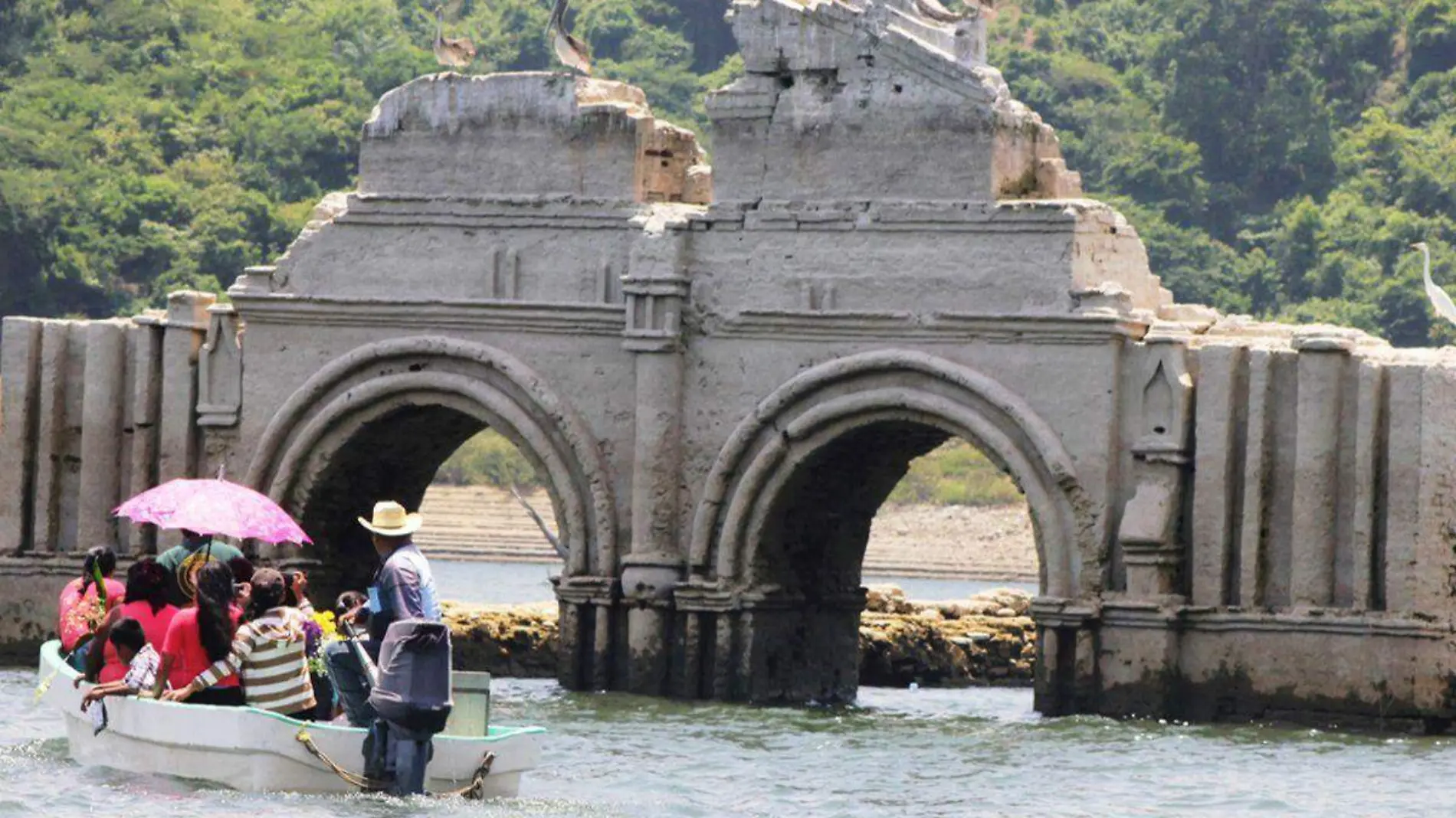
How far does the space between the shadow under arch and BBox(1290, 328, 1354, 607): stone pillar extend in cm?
155

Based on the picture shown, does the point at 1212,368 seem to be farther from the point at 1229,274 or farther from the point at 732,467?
the point at 1229,274

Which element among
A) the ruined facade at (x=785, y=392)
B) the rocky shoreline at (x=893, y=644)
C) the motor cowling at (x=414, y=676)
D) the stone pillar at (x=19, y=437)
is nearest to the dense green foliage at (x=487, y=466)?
the rocky shoreline at (x=893, y=644)

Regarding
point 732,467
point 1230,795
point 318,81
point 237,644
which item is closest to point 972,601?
point 732,467

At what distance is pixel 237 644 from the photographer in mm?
27516

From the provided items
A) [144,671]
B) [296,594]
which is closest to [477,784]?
[144,671]

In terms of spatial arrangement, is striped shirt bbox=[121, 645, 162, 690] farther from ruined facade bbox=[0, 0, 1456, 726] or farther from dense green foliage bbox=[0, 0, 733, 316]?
dense green foliage bbox=[0, 0, 733, 316]

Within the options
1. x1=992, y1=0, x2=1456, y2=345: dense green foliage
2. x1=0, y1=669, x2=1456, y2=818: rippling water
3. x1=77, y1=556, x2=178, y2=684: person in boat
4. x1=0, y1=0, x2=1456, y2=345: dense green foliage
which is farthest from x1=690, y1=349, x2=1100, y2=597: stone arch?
x1=992, y1=0, x2=1456, y2=345: dense green foliage

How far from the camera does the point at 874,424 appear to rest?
35.0 metres

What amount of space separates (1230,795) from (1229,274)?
45807 mm

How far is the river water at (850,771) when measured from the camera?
1105 inches

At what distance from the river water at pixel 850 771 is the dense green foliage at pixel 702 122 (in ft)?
122

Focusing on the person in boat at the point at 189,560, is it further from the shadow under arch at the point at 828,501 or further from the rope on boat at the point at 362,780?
the shadow under arch at the point at 828,501

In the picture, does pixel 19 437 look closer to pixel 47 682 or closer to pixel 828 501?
pixel 828 501

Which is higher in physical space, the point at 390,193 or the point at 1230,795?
the point at 390,193
